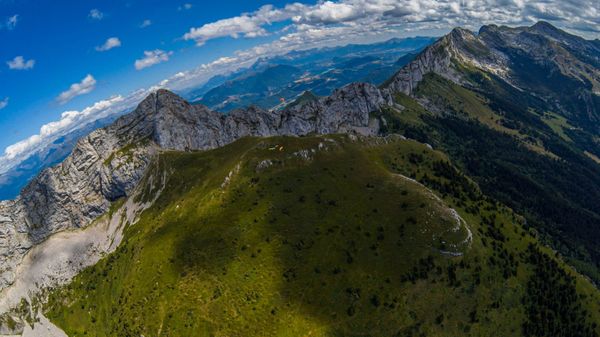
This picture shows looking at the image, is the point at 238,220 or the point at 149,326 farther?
the point at 238,220

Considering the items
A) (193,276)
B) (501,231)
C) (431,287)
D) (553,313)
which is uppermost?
(193,276)

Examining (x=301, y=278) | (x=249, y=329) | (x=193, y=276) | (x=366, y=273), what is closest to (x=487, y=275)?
(x=366, y=273)

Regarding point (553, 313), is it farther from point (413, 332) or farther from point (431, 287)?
point (413, 332)

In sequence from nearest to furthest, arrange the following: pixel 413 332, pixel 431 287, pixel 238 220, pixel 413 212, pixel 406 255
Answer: pixel 413 332, pixel 431 287, pixel 406 255, pixel 413 212, pixel 238 220

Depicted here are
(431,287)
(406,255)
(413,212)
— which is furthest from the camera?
(413,212)

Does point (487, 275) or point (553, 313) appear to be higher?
point (487, 275)

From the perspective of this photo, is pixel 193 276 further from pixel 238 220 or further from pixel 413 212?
pixel 413 212

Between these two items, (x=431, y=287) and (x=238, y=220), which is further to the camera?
(x=238, y=220)


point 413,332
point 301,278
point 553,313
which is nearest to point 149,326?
point 301,278

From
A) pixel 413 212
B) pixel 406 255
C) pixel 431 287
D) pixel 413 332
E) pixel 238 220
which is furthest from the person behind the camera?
pixel 238 220
